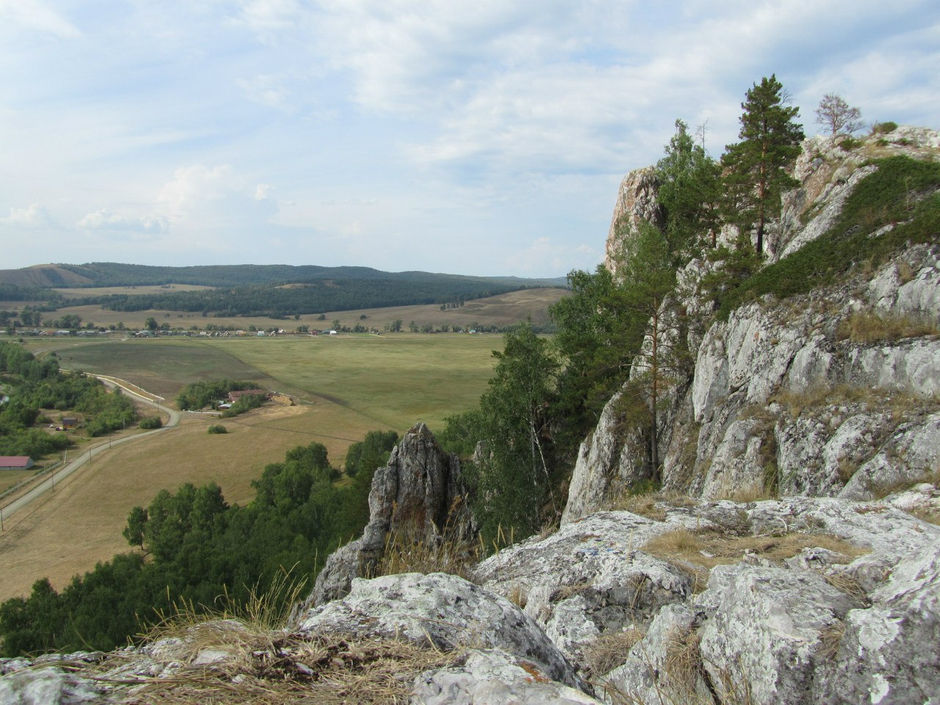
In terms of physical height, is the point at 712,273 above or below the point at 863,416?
above

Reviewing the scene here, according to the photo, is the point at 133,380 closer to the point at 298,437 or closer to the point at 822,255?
the point at 298,437

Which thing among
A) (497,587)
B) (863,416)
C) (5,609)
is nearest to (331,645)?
(497,587)

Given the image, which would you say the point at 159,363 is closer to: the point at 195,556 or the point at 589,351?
the point at 195,556

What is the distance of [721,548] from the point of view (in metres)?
7.04

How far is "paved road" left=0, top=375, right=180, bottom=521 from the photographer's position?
2648 inches

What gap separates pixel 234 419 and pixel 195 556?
67378mm

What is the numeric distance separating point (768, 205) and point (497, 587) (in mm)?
23181

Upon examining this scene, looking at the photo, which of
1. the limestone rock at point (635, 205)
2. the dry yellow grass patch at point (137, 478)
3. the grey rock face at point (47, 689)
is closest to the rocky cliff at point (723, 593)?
the grey rock face at point (47, 689)

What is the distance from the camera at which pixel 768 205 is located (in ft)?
78.9

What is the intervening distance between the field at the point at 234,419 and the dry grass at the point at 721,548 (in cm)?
5468

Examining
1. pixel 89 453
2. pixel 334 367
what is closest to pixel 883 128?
pixel 89 453

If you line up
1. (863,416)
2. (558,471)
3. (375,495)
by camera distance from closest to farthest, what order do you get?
(863,416)
(375,495)
(558,471)

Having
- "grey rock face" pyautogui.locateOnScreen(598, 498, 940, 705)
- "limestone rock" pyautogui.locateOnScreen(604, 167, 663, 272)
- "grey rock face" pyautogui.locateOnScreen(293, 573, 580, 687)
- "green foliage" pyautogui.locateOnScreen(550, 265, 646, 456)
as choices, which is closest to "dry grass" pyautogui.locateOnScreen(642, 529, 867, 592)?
"grey rock face" pyautogui.locateOnScreen(598, 498, 940, 705)

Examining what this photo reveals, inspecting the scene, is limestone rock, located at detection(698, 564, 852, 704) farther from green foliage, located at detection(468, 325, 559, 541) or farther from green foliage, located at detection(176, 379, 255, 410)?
green foliage, located at detection(176, 379, 255, 410)
